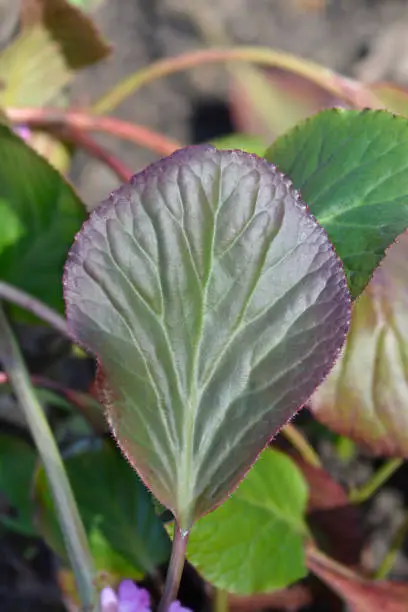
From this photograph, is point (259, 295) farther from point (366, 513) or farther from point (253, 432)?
point (366, 513)

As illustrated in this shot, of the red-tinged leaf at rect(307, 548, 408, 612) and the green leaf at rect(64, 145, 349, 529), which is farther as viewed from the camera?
the red-tinged leaf at rect(307, 548, 408, 612)

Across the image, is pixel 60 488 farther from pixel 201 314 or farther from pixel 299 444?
pixel 299 444

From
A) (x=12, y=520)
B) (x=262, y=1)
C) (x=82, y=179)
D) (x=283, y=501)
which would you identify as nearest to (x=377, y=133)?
(x=283, y=501)

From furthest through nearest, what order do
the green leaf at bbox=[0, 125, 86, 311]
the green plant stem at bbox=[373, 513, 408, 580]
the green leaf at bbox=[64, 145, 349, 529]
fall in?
the green plant stem at bbox=[373, 513, 408, 580], the green leaf at bbox=[0, 125, 86, 311], the green leaf at bbox=[64, 145, 349, 529]

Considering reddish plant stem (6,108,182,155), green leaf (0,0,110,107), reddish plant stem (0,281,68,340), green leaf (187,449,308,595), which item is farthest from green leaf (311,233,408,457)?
green leaf (0,0,110,107)

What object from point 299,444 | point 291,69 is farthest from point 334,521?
point 291,69

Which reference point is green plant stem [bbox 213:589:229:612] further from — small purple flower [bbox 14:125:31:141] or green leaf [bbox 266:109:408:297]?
small purple flower [bbox 14:125:31:141]
